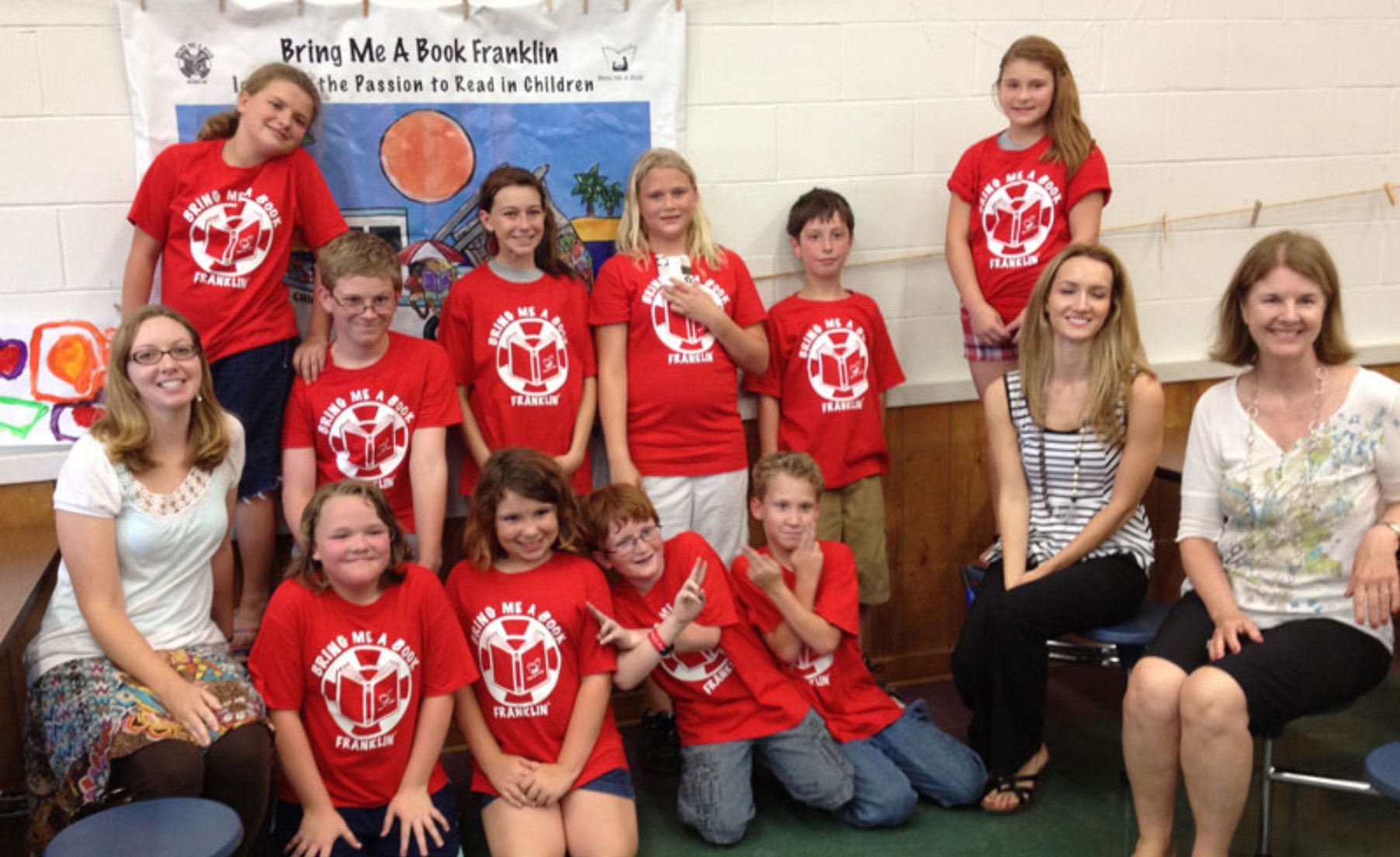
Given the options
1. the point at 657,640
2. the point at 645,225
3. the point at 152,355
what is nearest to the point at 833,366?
the point at 645,225

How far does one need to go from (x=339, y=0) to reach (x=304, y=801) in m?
1.72

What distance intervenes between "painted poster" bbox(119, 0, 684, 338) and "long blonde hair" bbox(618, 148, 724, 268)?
3.3 inches

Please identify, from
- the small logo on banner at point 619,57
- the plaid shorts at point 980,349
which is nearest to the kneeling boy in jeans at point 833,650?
the plaid shorts at point 980,349

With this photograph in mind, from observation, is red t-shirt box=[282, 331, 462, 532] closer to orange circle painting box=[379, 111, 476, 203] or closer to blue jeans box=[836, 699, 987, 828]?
orange circle painting box=[379, 111, 476, 203]

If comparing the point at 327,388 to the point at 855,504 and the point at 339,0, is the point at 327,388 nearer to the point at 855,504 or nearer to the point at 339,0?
the point at 339,0

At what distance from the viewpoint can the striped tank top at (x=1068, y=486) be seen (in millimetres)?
2883

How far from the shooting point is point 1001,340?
324 centimetres

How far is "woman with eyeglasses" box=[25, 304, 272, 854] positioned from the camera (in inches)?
89.4

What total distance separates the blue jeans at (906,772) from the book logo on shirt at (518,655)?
0.70 meters

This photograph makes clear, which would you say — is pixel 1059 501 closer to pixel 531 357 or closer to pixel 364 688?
pixel 531 357

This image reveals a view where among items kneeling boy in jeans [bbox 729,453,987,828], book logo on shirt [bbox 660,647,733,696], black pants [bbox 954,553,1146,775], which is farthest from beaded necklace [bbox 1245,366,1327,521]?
book logo on shirt [bbox 660,647,733,696]

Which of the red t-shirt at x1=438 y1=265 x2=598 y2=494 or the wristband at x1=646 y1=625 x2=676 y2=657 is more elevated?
the red t-shirt at x1=438 y1=265 x2=598 y2=494

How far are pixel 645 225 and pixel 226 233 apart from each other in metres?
0.95

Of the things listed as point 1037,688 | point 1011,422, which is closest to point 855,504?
point 1011,422
